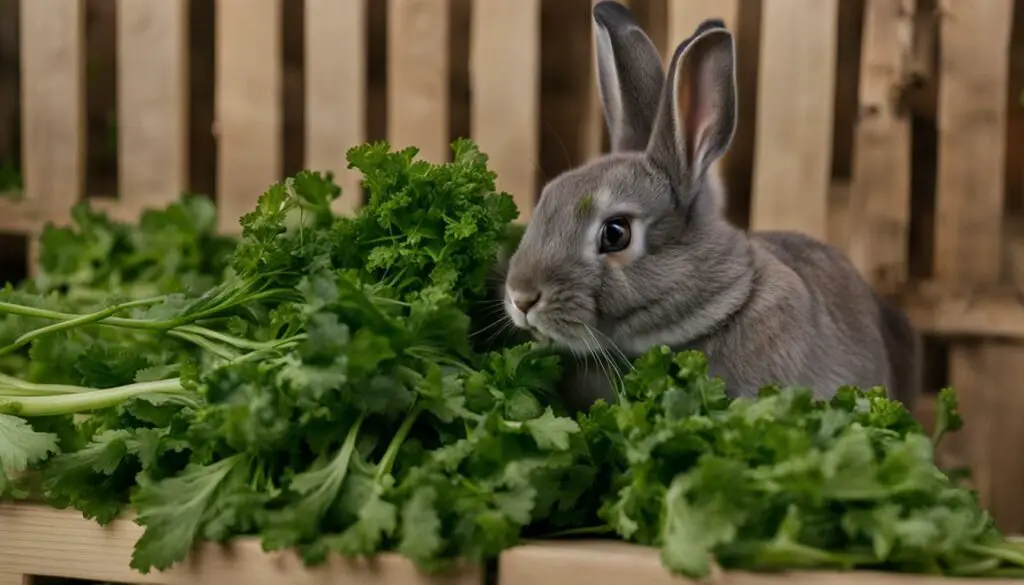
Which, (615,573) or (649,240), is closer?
(615,573)

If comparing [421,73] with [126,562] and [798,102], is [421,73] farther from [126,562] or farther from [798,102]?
[126,562]

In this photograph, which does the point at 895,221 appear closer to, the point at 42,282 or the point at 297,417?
the point at 297,417

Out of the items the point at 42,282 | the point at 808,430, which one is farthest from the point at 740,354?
the point at 42,282

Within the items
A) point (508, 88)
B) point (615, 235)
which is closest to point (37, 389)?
point (615, 235)

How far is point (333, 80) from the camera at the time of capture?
2428 millimetres

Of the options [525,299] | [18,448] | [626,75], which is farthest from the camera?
[626,75]

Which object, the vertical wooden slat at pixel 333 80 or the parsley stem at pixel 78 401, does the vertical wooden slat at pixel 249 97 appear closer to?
the vertical wooden slat at pixel 333 80

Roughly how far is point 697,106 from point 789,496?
73 centimetres

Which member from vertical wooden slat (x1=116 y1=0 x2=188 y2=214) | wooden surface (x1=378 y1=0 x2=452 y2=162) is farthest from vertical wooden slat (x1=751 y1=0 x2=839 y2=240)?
vertical wooden slat (x1=116 y1=0 x2=188 y2=214)

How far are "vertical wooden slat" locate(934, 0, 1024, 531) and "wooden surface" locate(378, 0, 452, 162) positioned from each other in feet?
3.62

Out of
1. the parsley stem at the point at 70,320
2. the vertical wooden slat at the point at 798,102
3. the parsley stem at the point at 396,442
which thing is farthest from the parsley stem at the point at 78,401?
the vertical wooden slat at the point at 798,102

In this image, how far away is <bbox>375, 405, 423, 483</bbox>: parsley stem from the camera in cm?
132

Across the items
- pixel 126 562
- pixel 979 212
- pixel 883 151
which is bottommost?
pixel 126 562

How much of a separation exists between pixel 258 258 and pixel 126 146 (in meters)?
1.14
